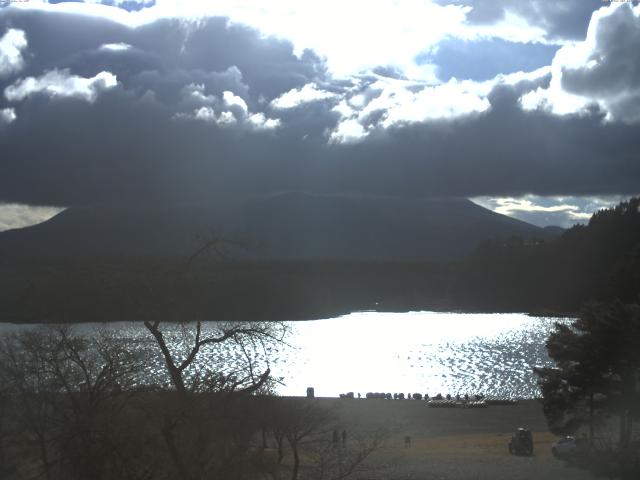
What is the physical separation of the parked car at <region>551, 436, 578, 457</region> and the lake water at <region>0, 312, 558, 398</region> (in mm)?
15700

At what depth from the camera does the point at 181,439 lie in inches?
456

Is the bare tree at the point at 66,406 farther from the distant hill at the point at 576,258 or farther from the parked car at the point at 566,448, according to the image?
the distant hill at the point at 576,258

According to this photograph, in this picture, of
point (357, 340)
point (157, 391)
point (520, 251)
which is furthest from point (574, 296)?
point (157, 391)

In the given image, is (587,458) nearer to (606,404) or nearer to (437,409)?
(606,404)

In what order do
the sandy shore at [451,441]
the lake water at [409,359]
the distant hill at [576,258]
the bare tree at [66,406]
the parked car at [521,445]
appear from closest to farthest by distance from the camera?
the bare tree at [66,406]
the sandy shore at [451,441]
the parked car at [521,445]
the lake water at [409,359]
the distant hill at [576,258]

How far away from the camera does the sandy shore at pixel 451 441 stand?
26875mm

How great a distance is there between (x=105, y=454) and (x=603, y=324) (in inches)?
747

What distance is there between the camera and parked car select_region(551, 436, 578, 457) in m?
27.1

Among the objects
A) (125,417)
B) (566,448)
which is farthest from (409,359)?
(125,417)

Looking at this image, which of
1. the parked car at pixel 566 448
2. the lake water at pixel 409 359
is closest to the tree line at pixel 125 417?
the parked car at pixel 566 448

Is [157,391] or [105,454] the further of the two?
[157,391]

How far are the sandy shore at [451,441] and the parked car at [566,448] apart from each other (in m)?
0.32

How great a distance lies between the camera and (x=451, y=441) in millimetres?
39844

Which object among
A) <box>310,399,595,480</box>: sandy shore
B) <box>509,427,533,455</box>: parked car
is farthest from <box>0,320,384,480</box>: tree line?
<box>509,427,533,455</box>: parked car
